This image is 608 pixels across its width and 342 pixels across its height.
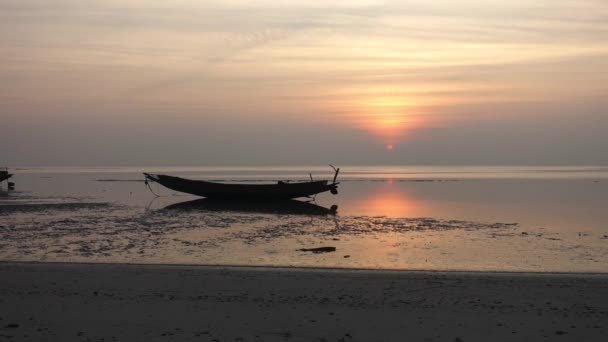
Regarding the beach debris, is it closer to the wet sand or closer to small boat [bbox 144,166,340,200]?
the wet sand

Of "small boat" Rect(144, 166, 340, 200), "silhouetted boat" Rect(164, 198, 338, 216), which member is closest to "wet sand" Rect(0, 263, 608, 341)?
"silhouetted boat" Rect(164, 198, 338, 216)

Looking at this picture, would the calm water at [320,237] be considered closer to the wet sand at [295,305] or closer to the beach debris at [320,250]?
the beach debris at [320,250]

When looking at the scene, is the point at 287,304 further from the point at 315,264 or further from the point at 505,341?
the point at 315,264

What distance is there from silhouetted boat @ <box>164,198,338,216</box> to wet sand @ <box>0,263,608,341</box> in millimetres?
19301

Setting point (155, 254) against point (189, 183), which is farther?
point (189, 183)

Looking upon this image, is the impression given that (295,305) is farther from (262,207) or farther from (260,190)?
(260,190)

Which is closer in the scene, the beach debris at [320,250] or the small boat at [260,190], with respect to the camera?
the beach debris at [320,250]

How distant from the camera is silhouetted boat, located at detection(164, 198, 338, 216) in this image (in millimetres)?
31297

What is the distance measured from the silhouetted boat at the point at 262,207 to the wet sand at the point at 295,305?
19301 millimetres

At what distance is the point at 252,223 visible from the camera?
24.2 m

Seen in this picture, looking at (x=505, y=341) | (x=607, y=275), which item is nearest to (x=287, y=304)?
(x=505, y=341)

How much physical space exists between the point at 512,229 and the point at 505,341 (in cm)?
1600

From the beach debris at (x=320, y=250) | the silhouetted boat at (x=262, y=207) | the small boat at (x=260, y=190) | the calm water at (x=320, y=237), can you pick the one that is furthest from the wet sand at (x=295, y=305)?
the small boat at (x=260, y=190)

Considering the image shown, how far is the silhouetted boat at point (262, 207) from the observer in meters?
31.3
